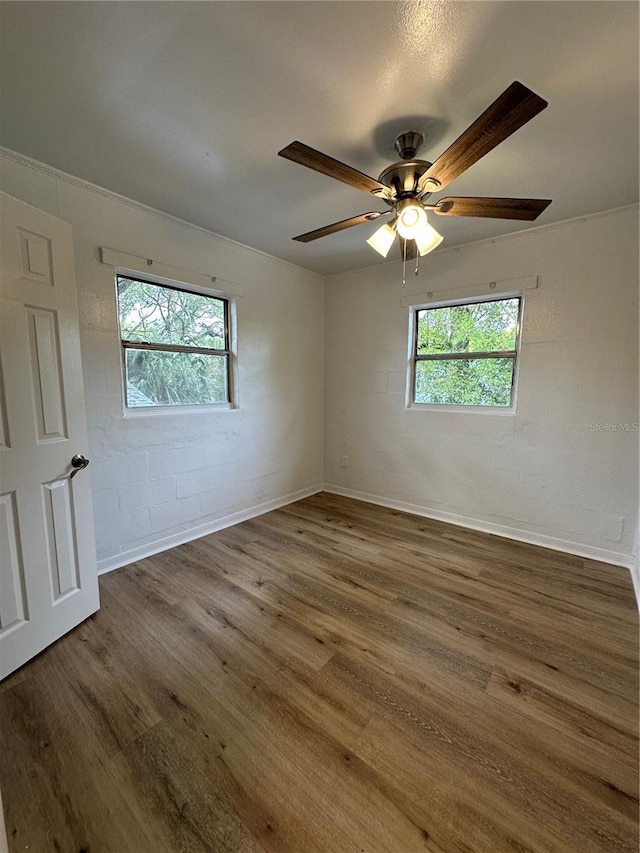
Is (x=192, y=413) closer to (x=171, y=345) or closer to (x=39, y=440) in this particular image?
(x=171, y=345)

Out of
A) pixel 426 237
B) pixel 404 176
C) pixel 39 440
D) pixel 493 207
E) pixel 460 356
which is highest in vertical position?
pixel 404 176

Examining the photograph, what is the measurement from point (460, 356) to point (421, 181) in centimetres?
188

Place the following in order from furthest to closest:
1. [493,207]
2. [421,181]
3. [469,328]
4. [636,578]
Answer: [469,328], [636,578], [493,207], [421,181]

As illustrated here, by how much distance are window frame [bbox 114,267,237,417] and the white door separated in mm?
678

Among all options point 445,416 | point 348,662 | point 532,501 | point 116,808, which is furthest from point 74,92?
point 532,501

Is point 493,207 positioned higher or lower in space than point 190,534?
higher

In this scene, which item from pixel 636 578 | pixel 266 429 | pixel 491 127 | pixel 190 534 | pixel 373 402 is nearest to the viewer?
pixel 491 127

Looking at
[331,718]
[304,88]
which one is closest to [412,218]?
[304,88]

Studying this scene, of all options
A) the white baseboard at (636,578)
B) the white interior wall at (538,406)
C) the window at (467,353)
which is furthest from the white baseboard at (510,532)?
the window at (467,353)

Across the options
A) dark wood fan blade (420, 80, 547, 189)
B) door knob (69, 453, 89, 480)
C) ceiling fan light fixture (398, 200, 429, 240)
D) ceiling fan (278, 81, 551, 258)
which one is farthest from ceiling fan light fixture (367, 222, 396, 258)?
door knob (69, 453, 89, 480)

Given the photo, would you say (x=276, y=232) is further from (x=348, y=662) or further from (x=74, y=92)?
(x=348, y=662)

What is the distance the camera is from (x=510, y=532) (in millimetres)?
3041

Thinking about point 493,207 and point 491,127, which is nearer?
point 491,127

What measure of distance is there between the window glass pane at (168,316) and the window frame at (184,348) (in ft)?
0.10
